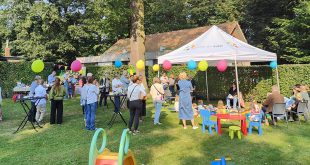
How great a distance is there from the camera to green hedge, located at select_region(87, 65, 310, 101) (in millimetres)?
14266

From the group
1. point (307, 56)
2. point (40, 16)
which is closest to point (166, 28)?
point (40, 16)

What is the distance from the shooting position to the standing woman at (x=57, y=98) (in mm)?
10211

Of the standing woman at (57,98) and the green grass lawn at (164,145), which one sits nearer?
the green grass lawn at (164,145)

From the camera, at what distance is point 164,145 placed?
741 centimetres

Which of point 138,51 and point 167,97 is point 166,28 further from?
point 167,97

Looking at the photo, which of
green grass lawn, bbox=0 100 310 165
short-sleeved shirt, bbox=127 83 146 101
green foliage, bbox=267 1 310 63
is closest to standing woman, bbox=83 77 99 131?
green grass lawn, bbox=0 100 310 165

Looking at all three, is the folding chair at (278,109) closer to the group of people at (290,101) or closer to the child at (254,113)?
the group of people at (290,101)

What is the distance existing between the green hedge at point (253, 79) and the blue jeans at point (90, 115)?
917cm

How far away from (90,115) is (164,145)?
9.49ft

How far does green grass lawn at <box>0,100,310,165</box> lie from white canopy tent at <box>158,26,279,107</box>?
2.41 meters

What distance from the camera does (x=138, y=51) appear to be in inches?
661

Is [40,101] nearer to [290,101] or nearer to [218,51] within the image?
[218,51]

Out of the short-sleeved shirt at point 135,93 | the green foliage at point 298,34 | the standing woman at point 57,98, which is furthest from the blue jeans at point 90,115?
the green foliage at point 298,34

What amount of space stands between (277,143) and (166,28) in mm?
33536
